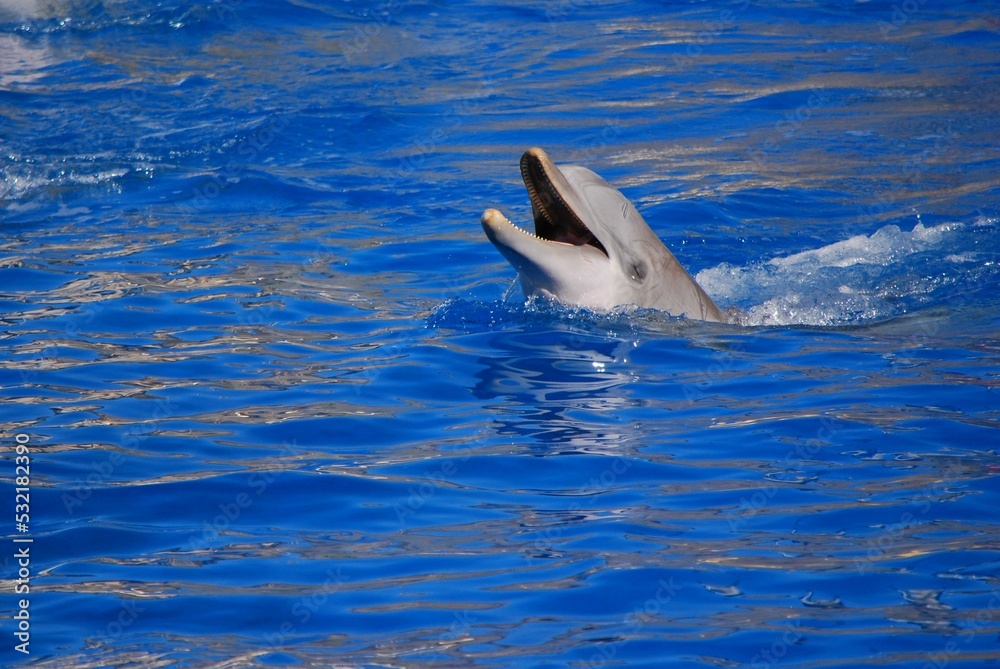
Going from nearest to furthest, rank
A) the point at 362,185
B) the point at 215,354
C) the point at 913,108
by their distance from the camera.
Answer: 1. the point at 215,354
2. the point at 362,185
3. the point at 913,108

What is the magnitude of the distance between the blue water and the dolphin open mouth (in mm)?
498

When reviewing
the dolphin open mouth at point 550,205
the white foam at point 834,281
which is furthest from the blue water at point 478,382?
the dolphin open mouth at point 550,205

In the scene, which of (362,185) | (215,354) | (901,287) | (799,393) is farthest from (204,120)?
(799,393)

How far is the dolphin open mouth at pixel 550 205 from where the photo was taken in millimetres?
6602

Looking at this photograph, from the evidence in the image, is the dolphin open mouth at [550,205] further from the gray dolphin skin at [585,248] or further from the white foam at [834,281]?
the white foam at [834,281]

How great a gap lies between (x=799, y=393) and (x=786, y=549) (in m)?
2.05

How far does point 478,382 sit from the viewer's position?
6500 mm

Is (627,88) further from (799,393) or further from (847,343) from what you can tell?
(799,393)

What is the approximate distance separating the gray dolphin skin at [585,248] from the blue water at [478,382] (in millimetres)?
207

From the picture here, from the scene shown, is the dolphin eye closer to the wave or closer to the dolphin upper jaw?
the dolphin upper jaw

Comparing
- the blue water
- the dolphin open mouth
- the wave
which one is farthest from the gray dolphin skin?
the wave

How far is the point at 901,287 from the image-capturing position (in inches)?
359

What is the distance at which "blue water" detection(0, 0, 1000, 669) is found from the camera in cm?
394

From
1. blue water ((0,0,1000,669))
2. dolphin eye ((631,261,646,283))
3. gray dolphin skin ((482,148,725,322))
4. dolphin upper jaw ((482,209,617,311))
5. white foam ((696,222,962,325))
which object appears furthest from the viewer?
white foam ((696,222,962,325))
